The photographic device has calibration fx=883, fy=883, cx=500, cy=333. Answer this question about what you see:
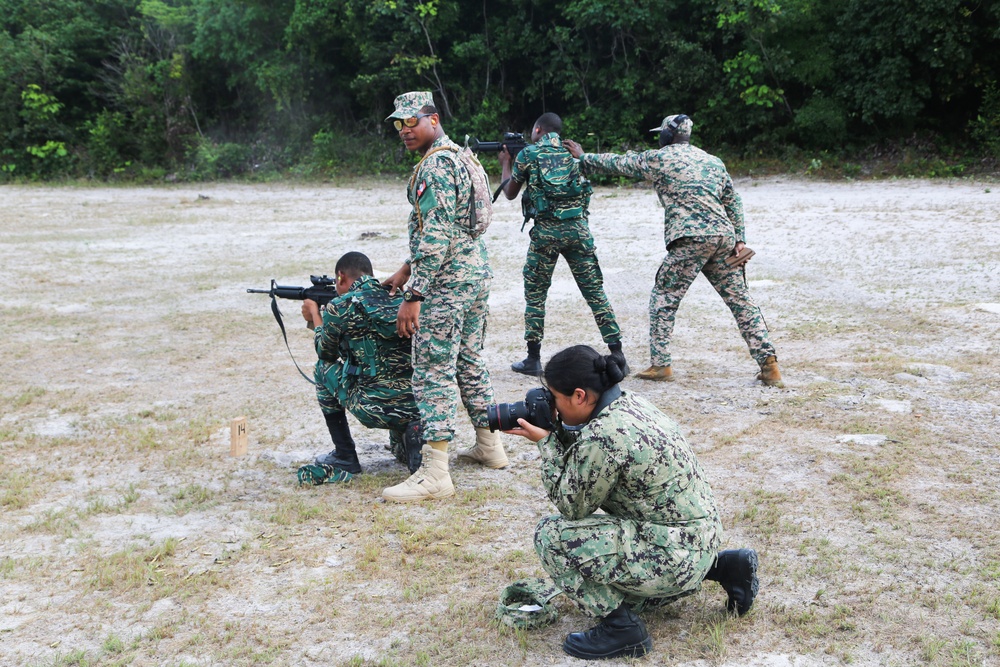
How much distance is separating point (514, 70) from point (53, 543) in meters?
22.2

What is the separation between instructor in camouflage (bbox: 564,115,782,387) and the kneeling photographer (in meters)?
3.27

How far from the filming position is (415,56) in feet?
78.1

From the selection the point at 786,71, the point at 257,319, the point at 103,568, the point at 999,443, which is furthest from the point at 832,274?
the point at 786,71

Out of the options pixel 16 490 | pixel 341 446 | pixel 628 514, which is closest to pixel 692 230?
pixel 341 446

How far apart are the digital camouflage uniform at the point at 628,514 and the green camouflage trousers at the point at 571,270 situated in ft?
12.2

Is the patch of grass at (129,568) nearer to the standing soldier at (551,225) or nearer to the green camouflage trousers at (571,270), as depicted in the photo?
the standing soldier at (551,225)

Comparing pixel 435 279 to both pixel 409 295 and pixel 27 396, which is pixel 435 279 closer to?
pixel 409 295

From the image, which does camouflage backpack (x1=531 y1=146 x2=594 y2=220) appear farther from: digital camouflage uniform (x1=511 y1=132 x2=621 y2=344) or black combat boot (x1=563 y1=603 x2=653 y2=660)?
black combat boot (x1=563 y1=603 x2=653 y2=660)

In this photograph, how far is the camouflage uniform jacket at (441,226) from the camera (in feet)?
14.7

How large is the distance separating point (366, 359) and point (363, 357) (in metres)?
0.02

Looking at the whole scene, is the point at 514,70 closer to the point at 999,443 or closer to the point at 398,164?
the point at 398,164

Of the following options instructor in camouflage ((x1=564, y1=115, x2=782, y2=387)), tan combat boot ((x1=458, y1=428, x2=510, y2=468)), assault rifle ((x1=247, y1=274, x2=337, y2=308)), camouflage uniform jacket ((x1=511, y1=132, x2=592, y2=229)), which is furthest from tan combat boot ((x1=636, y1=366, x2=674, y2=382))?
assault rifle ((x1=247, y1=274, x2=337, y2=308))

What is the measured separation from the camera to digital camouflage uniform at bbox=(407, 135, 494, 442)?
178 inches

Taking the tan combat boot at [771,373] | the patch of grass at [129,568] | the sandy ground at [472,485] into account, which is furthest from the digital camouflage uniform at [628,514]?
the tan combat boot at [771,373]
